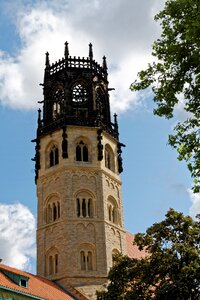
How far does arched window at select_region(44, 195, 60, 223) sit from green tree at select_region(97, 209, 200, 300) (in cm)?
1374

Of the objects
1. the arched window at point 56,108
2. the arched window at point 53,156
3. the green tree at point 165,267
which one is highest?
the arched window at point 56,108

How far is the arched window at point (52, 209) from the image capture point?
45125mm

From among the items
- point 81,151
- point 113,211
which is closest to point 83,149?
point 81,151

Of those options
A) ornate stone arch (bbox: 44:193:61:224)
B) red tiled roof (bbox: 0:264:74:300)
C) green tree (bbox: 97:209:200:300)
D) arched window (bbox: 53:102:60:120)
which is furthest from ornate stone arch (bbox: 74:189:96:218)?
green tree (bbox: 97:209:200:300)

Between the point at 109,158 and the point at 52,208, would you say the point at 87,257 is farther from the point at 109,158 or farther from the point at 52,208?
the point at 109,158

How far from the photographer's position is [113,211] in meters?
46.8

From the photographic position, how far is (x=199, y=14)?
1370cm

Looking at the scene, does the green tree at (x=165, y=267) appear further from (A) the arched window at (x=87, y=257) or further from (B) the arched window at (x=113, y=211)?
(B) the arched window at (x=113, y=211)

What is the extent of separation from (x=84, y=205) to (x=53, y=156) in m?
5.80

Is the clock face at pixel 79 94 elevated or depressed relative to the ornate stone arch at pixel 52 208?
elevated

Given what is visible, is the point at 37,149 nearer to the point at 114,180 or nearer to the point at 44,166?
the point at 44,166

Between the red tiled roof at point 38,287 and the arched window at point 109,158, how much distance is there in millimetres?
12348

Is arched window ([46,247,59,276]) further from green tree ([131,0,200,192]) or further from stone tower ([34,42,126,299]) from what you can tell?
green tree ([131,0,200,192])

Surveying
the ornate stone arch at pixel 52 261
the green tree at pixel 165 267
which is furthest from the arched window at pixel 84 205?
the green tree at pixel 165 267
